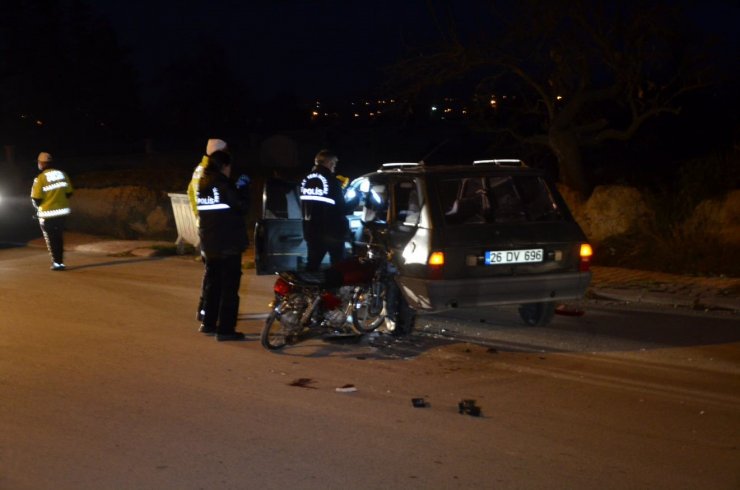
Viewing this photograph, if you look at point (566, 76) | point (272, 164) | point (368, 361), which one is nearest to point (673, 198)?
point (566, 76)

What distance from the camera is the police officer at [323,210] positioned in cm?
969

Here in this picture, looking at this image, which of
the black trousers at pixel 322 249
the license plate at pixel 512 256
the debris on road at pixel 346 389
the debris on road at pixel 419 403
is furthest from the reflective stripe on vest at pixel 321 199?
the debris on road at pixel 419 403

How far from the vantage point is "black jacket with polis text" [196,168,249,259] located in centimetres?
937

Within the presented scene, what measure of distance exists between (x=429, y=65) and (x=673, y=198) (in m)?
5.10

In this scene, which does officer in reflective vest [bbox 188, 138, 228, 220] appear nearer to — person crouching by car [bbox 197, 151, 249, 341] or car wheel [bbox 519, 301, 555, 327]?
person crouching by car [bbox 197, 151, 249, 341]

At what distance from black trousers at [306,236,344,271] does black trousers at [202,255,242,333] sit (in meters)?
0.73

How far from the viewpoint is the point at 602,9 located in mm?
16750

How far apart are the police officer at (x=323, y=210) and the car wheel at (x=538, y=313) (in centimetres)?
204

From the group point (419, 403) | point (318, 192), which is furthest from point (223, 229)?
point (419, 403)

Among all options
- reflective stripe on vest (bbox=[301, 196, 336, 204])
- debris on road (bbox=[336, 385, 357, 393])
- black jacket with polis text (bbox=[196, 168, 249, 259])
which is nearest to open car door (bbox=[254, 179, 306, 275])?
reflective stripe on vest (bbox=[301, 196, 336, 204])

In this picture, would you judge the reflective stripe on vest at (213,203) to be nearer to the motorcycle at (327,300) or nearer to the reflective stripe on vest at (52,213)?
the motorcycle at (327,300)

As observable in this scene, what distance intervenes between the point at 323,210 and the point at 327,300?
108 centimetres

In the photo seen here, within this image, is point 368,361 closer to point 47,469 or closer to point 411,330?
point 411,330

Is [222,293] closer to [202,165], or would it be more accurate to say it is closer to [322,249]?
[322,249]
